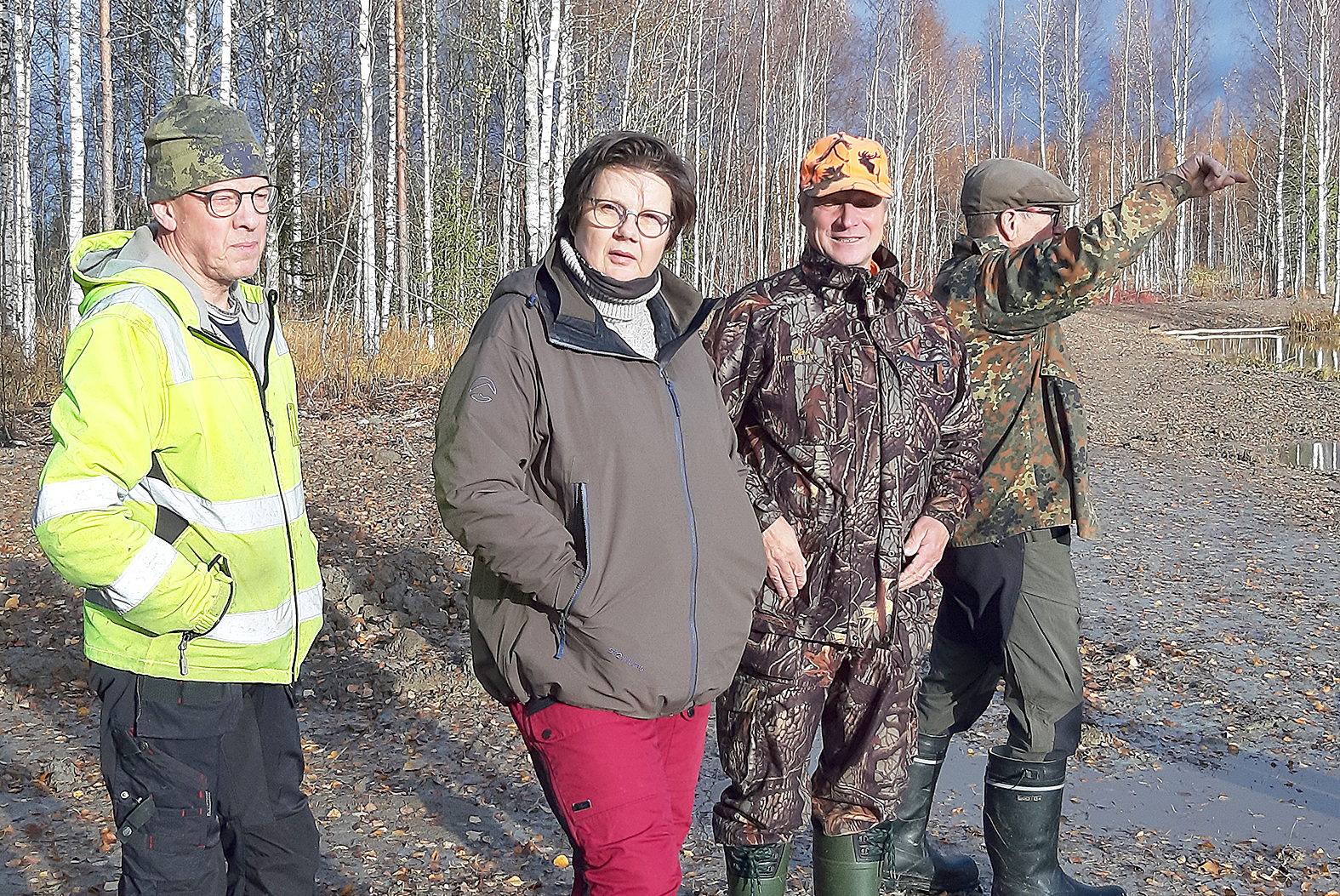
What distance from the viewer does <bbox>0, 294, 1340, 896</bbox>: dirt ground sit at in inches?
148

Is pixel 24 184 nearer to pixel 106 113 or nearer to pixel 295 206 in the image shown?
pixel 106 113

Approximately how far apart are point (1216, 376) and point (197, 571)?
73.9 feet

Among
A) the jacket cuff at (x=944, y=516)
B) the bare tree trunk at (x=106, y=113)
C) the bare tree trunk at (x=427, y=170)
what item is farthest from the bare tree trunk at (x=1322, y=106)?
the jacket cuff at (x=944, y=516)

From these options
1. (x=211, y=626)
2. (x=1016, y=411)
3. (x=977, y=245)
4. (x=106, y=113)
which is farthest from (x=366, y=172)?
(x=211, y=626)

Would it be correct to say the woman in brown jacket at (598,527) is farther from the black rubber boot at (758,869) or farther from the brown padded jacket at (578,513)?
the black rubber boot at (758,869)

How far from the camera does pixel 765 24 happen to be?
32312mm

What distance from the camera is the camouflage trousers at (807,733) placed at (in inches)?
108

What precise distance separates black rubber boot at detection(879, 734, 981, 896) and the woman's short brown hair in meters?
2.07

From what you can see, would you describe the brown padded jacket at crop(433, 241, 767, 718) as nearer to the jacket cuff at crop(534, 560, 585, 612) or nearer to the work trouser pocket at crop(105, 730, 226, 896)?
the jacket cuff at crop(534, 560, 585, 612)

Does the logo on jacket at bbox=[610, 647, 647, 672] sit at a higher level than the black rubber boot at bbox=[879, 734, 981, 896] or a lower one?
higher

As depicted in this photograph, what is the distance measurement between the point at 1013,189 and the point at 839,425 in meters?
1.19

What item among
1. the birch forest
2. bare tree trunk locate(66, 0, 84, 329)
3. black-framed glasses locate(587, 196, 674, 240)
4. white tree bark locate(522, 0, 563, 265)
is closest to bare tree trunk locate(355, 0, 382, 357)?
the birch forest

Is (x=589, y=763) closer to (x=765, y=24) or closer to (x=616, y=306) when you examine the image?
(x=616, y=306)

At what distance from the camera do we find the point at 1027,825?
3344 millimetres
